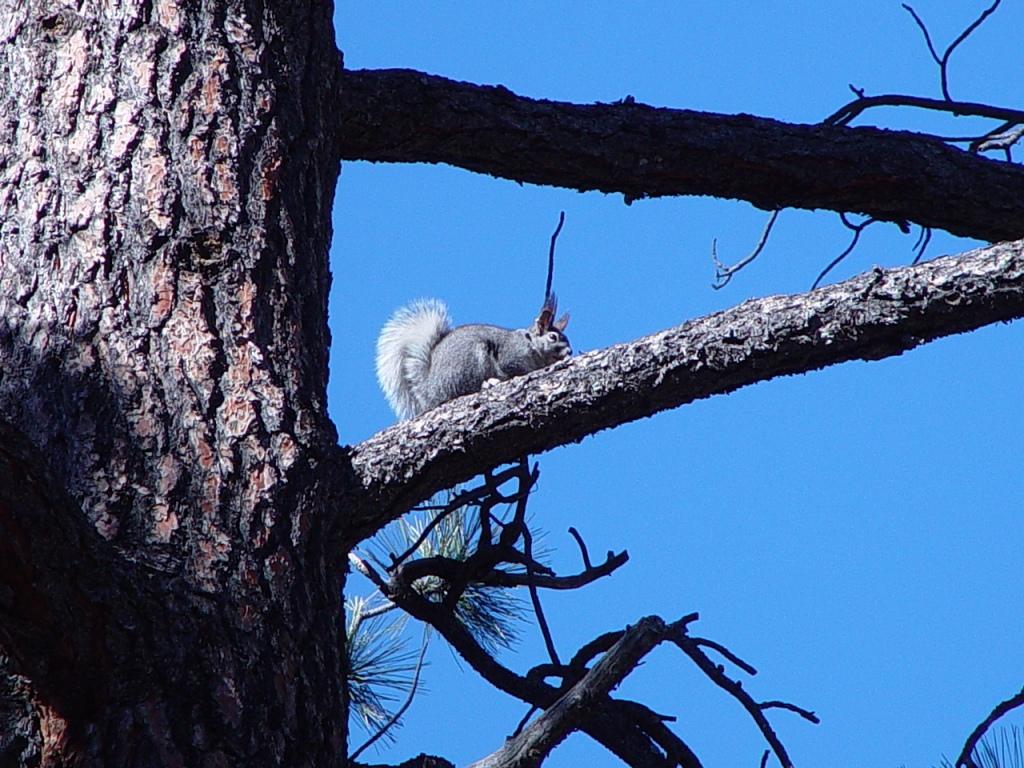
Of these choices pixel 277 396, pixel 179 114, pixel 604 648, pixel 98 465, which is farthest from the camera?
pixel 604 648

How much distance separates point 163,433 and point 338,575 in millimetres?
239

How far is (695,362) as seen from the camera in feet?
Result: 5.21

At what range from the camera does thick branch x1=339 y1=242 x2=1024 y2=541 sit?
5.12ft

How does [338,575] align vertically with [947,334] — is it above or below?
below

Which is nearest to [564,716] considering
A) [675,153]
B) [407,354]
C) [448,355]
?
[675,153]

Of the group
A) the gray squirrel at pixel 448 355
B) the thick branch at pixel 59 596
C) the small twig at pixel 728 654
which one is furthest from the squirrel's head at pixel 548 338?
the thick branch at pixel 59 596

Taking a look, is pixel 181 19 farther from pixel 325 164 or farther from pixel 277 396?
pixel 277 396

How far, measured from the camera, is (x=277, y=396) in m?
1.42

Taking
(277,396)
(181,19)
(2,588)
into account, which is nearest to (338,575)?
(277,396)

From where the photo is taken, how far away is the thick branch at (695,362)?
5.12 ft

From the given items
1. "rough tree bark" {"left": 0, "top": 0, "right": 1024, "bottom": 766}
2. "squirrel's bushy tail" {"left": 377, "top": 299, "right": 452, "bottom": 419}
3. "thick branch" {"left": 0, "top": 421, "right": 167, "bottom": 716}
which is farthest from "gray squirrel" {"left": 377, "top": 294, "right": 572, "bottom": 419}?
"thick branch" {"left": 0, "top": 421, "right": 167, "bottom": 716}

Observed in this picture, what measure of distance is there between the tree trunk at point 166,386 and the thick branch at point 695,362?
0.14 m

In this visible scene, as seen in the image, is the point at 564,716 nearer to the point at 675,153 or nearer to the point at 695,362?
the point at 695,362

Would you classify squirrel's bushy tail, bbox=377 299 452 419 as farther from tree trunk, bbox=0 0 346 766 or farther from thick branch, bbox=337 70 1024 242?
tree trunk, bbox=0 0 346 766
